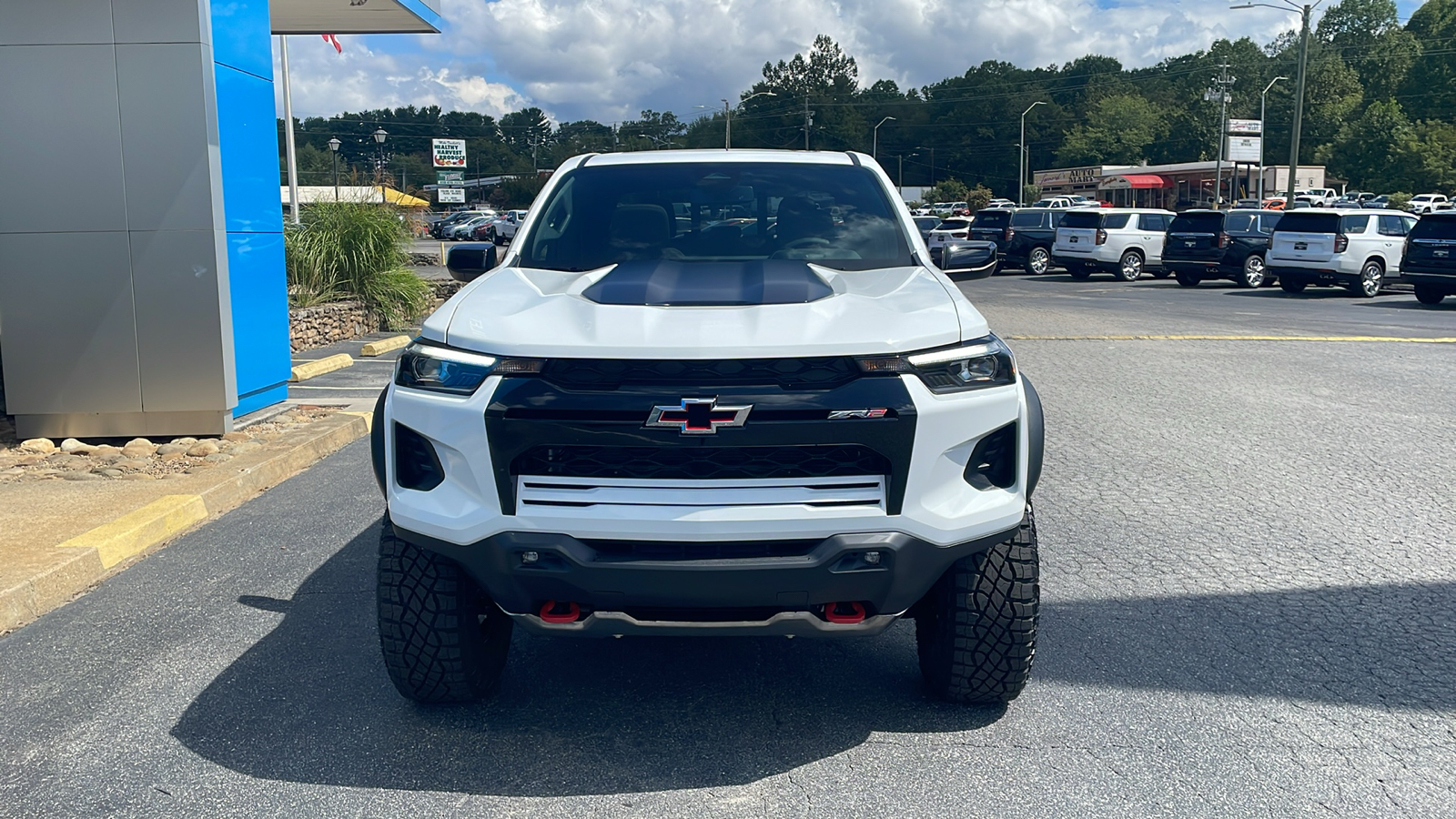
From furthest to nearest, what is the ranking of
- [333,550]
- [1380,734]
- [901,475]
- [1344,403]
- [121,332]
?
[1344,403], [121,332], [333,550], [1380,734], [901,475]

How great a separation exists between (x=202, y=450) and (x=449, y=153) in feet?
231

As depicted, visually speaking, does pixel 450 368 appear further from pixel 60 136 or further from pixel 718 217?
pixel 60 136

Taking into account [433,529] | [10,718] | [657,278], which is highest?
[657,278]

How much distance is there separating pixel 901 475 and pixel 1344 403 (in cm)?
831

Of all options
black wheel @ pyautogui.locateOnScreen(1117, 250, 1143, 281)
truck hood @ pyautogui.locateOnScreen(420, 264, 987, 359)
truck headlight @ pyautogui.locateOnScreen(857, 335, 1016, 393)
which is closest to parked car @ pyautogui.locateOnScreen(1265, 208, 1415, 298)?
black wheel @ pyautogui.locateOnScreen(1117, 250, 1143, 281)

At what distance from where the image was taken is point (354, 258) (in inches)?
597

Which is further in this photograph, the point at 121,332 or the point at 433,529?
the point at 121,332

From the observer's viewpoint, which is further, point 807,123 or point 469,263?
point 807,123

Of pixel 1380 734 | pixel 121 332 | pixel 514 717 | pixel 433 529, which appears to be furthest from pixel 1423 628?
pixel 121 332

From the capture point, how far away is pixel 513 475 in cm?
306

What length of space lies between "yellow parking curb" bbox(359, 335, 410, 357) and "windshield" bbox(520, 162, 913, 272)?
→ 8.92 meters

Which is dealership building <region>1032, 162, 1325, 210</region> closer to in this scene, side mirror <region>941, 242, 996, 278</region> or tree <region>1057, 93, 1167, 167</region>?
tree <region>1057, 93, 1167, 167</region>

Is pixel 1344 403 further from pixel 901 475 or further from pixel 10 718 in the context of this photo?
pixel 10 718

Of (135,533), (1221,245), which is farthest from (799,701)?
(1221,245)
